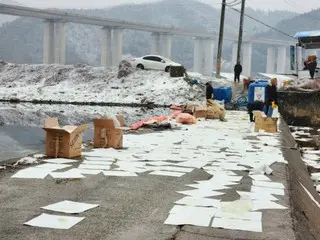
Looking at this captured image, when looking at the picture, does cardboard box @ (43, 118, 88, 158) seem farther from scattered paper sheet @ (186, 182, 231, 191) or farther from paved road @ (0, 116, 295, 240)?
scattered paper sheet @ (186, 182, 231, 191)

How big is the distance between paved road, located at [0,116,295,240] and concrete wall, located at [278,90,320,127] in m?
15.7

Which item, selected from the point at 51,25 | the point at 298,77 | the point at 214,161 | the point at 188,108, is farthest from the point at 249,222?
the point at 51,25

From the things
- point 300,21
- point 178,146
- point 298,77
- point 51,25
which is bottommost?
point 178,146

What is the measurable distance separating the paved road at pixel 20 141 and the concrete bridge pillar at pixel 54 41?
53980 millimetres

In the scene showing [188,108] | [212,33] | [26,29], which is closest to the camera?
[188,108]

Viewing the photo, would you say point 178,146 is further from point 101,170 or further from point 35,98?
point 35,98

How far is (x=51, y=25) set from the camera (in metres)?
71.2

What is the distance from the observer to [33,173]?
7156 millimetres

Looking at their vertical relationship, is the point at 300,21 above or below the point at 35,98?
above

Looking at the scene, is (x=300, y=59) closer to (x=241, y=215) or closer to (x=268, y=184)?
(x=268, y=184)

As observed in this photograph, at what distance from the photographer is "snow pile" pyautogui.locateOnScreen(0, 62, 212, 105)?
33000mm

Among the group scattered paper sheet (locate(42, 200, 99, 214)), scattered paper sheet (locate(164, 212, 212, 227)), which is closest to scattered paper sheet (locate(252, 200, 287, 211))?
scattered paper sheet (locate(164, 212, 212, 227))

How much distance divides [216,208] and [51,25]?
6872cm

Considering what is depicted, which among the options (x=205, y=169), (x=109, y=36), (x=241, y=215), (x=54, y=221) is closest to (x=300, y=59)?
(x=205, y=169)
